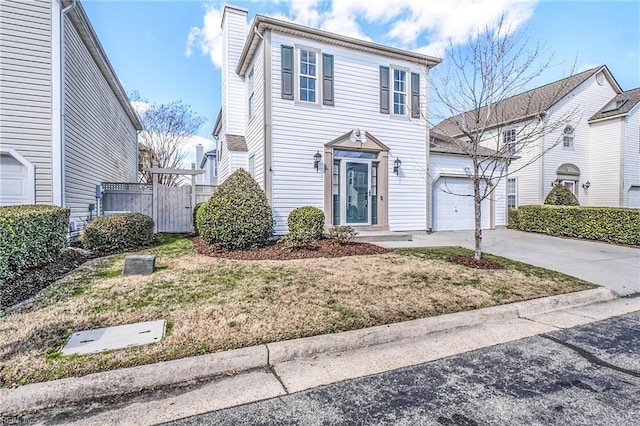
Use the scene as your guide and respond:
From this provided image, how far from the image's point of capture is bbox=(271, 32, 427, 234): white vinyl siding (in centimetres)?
927

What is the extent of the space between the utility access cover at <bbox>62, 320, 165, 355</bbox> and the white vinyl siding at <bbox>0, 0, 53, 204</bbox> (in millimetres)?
6090

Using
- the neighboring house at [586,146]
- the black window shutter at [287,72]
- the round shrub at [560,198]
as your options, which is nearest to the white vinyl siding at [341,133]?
the black window shutter at [287,72]

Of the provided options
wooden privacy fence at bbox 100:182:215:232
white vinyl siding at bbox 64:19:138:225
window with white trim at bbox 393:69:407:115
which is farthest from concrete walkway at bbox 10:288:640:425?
wooden privacy fence at bbox 100:182:215:232

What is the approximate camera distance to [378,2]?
9328mm

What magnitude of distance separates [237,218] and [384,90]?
21.4ft

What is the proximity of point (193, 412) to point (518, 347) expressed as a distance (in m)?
3.00

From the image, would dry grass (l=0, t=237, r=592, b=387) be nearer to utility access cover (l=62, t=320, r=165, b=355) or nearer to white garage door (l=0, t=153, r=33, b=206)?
utility access cover (l=62, t=320, r=165, b=355)

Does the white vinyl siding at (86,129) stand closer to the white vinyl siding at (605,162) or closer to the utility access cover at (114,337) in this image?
the utility access cover at (114,337)

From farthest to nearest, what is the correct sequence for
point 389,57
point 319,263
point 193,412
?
1. point 389,57
2. point 319,263
3. point 193,412

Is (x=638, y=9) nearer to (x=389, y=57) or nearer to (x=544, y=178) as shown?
(x=389, y=57)

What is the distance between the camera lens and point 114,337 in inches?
122

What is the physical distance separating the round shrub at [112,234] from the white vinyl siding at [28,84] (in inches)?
49.6

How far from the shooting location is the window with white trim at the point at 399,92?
35.3 ft

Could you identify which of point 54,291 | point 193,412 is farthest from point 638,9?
point 54,291
